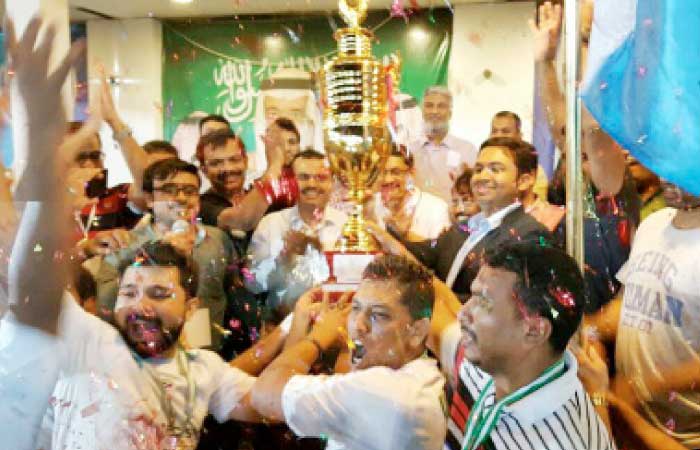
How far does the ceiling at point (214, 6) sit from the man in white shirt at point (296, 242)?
0.78ft

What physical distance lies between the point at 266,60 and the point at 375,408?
637 mm

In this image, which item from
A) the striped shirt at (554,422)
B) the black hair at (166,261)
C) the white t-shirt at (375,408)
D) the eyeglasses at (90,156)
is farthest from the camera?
the eyeglasses at (90,156)

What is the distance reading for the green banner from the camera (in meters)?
1.49

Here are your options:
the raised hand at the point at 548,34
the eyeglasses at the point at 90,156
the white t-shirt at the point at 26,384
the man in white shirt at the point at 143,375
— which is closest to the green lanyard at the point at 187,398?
the man in white shirt at the point at 143,375

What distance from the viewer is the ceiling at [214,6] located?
1.47 m

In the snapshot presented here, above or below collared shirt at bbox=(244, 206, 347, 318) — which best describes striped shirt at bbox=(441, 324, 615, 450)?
below

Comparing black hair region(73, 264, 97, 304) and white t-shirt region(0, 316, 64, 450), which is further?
black hair region(73, 264, 97, 304)

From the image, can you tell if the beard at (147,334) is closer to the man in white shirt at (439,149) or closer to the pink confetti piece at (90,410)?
the pink confetti piece at (90,410)

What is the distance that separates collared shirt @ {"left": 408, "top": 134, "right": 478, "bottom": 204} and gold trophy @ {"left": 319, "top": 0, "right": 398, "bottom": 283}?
0.13 metres

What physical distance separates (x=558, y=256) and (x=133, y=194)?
735 mm

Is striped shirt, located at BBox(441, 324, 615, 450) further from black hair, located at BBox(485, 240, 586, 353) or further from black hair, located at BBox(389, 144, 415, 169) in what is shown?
black hair, located at BBox(389, 144, 415, 169)

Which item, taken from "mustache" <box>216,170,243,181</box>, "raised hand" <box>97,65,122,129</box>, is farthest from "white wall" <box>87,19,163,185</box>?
"mustache" <box>216,170,243,181</box>

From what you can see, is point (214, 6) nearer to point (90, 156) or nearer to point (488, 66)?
→ point (90, 156)

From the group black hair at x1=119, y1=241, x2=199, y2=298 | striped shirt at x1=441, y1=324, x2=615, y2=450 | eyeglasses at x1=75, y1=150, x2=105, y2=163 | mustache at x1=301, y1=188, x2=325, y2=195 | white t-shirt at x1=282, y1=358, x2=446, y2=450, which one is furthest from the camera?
mustache at x1=301, y1=188, x2=325, y2=195
